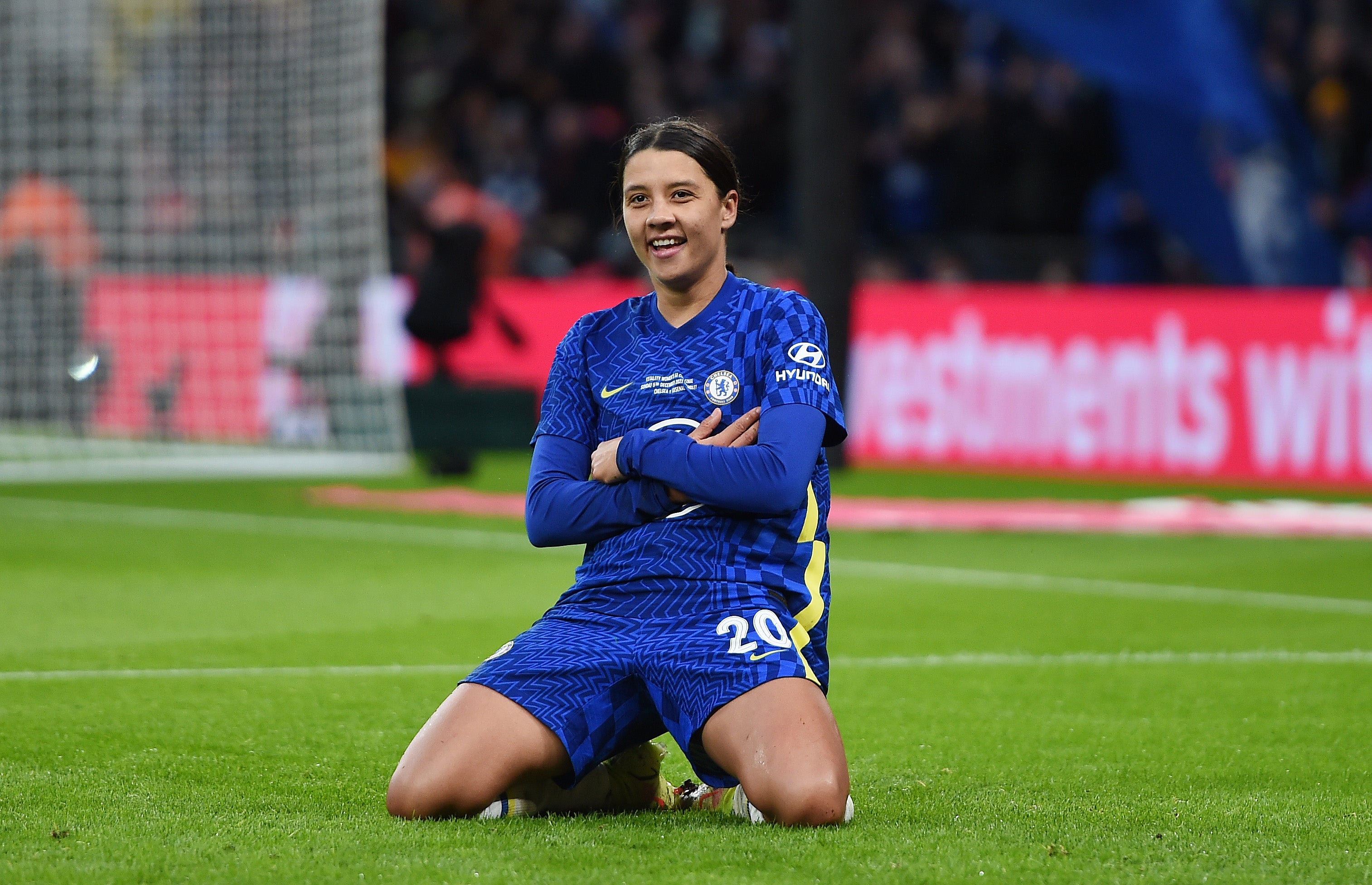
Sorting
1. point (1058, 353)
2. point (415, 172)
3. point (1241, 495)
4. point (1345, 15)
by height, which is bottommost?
point (1241, 495)

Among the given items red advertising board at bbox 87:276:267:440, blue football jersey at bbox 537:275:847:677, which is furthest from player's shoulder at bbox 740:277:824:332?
red advertising board at bbox 87:276:267:440

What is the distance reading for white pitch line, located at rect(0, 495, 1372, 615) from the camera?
805 cm

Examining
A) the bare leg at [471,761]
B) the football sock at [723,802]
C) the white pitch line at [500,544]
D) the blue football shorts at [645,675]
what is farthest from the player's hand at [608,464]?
the white pitch line at [500,544]

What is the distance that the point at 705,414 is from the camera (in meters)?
4.13

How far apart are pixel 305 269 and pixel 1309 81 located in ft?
33.5

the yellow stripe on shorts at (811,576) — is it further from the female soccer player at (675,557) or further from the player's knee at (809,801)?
the player's knee at (809,801)

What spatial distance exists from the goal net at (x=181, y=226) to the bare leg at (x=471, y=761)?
32.4ft

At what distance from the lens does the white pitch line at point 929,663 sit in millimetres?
5918

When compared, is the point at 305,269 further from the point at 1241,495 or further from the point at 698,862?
the point at 698,862

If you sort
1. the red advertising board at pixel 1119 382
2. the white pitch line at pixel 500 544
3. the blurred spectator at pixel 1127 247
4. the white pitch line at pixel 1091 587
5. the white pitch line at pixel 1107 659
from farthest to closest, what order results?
the blurred spectator at pixel 1127 247 < the red advertising board at pixel 1119 382 < the white pitch line at pixel 500 544 < the white pitch line at pixel 1091 587 < the white pitch line at pixel 1107 659

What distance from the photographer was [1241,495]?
12562 mm

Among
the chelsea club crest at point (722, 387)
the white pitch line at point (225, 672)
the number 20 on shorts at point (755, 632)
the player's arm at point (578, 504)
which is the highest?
Answer: the chelsea club crest at point (722, 387)

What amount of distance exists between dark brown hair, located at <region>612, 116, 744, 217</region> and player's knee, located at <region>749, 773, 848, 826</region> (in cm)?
129

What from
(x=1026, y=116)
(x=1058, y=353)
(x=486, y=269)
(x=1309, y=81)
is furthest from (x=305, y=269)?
(x=1309, y=81)
